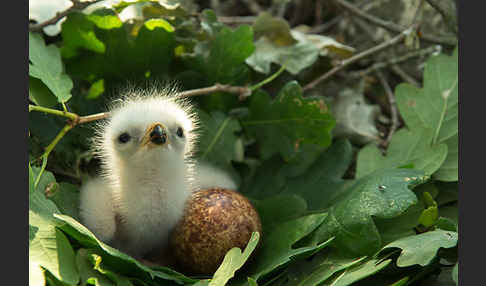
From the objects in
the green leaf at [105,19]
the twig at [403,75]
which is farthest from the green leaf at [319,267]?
the twig at [403,75]

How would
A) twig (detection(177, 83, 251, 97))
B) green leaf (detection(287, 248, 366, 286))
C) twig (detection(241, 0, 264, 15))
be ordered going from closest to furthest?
green leaf (detection(287, 248, 366, 286)) < twig (detection(177, 83, 251, 97)) < twig (detection(241, 0, 264, 15))

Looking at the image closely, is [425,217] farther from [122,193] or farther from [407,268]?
[122,193]

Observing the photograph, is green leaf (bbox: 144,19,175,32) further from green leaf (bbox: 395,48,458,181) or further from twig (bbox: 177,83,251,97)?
green leaf (bbox: 395,48,458,181)

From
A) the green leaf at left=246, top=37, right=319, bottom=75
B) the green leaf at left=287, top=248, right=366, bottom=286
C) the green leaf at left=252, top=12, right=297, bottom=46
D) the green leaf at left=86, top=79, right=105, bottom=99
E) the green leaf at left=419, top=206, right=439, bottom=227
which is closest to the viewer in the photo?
the green leaf at left=287, top=248, right=366, bottom=286

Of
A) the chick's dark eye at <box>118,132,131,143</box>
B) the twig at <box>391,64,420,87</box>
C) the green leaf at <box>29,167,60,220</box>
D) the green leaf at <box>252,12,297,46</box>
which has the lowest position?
the green leaf at <box>29,167,60,220</box>

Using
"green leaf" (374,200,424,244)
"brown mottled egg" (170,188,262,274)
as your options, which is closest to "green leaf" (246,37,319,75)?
"brown mottled egg" (170,188,262,274)

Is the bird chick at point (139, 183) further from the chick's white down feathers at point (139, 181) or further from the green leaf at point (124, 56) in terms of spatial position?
the green leaf at point (124, 56)

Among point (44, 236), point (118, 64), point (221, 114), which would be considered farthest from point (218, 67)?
point (44, 236)

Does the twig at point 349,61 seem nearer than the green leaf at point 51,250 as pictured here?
No

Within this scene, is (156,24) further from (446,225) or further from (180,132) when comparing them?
(446,225)
